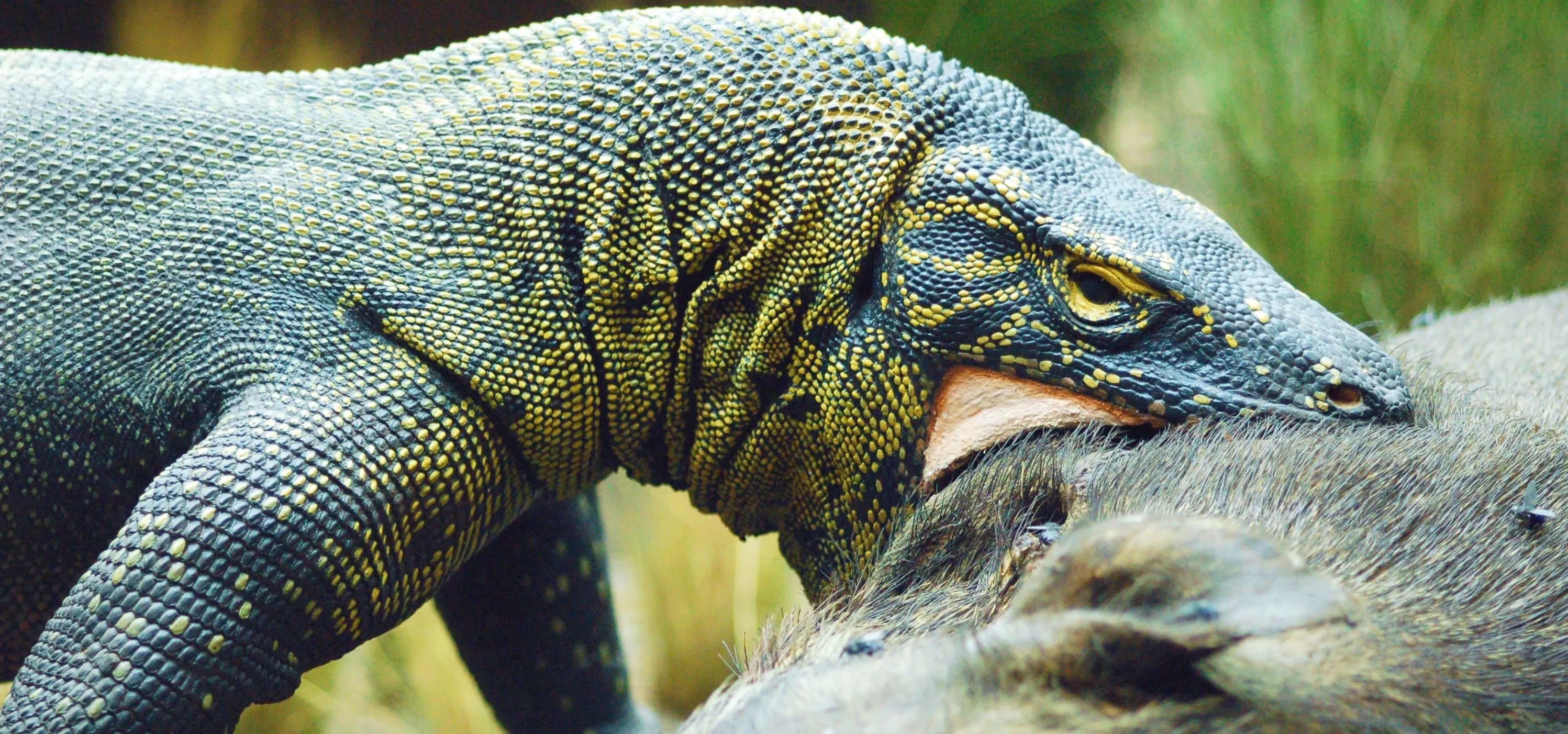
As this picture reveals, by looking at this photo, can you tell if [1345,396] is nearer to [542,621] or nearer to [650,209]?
[650,209]

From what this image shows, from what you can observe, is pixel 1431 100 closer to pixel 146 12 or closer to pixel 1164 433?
pixel 1164 433

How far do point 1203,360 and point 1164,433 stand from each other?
13 cm

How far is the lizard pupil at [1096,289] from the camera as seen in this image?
1.59m

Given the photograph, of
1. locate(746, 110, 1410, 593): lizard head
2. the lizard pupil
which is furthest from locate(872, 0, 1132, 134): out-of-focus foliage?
the lizard pupil

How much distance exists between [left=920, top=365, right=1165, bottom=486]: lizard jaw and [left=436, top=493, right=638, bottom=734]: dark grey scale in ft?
2.96

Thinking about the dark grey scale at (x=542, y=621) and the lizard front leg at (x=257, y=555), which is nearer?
the lizard front leg at (x=257, y=555)

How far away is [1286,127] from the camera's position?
12.7ft

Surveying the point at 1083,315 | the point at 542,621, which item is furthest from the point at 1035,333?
the point at 542,621

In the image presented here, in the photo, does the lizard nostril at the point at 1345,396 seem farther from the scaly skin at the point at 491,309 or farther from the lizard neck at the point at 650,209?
the lizard neck at the point at 650,209

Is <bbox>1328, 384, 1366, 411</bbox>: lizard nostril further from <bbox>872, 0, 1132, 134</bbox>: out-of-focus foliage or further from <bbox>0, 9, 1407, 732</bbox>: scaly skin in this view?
<bbox>872, 0, 1132, 134</bbox>: out-of-focus foliage

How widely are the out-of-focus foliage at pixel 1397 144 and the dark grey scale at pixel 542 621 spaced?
255 centimetres

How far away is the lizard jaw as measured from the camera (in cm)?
159

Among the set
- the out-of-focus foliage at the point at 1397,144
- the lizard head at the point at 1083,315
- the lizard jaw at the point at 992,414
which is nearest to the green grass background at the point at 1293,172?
the out-of-focus foliage at the point at 1397,144

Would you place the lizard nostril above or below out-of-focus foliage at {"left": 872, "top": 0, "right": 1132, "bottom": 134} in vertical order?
below
